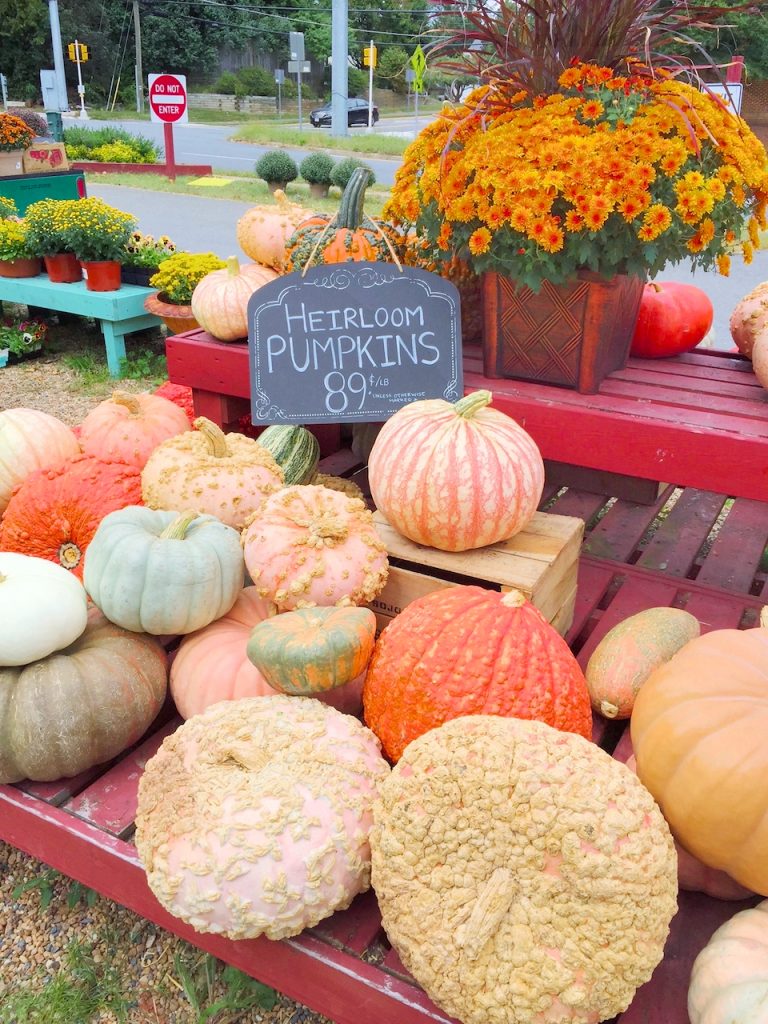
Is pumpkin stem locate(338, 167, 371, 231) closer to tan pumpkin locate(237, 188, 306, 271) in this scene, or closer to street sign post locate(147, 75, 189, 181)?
tan pumpkin locate(237, 188, 306, 271)

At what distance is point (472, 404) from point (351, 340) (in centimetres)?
63

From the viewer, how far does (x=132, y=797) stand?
178 cm

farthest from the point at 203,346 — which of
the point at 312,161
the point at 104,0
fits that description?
the point at 104,0

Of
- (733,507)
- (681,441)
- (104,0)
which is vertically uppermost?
(104,0)

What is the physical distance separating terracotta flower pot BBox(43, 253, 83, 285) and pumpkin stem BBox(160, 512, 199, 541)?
4.75m

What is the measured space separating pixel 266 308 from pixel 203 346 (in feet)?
1.47

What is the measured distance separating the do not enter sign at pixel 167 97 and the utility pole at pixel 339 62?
5.46 m

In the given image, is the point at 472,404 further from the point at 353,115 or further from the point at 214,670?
the point at 353,115

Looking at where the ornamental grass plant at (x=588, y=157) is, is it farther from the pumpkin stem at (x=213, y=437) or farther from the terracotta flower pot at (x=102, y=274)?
the terracotta flower pot at (x=102, y=274)

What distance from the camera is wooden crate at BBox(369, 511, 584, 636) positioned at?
1.92m

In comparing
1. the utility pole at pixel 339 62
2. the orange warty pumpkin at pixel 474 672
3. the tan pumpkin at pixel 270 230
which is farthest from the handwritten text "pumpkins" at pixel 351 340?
the utility pole at pixel 339 62

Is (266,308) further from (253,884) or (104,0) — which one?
(104,0)

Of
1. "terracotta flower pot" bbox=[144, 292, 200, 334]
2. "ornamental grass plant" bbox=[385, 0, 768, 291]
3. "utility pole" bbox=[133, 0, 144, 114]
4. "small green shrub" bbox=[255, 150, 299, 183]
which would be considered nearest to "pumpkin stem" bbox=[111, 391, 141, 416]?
"ornamental grass plant" bbox=[385, 0, 768, 291]

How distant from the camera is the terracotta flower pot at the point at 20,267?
624 centimetres
